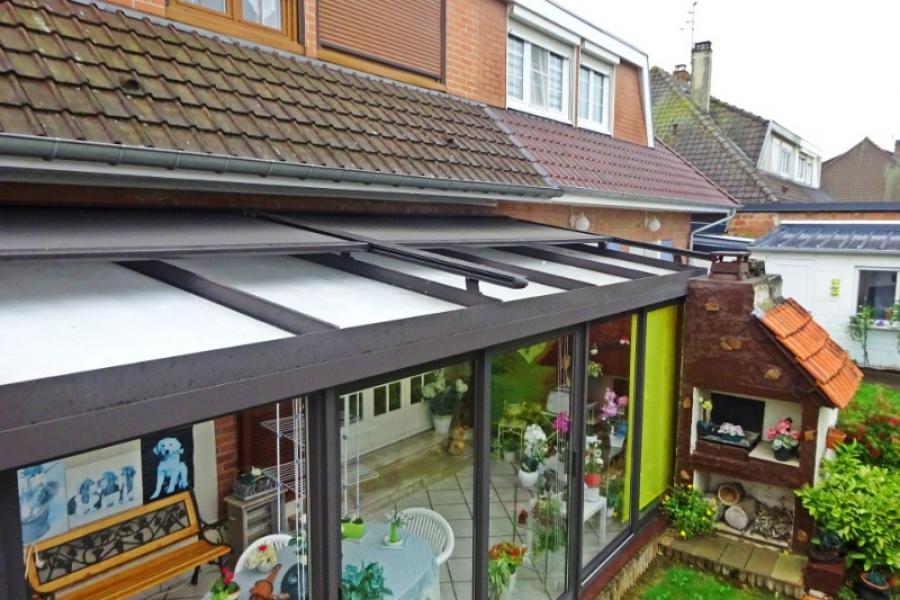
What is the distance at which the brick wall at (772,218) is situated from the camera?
54.1ft

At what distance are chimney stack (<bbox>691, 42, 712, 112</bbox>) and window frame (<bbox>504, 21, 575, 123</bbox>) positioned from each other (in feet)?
53.7

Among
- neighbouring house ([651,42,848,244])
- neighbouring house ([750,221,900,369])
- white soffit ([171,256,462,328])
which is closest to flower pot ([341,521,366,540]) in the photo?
white soffit ([171,256,462,328])

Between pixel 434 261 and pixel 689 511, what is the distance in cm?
494

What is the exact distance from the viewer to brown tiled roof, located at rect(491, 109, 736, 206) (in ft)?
27.7

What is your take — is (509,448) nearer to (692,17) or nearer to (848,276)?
(848,276)

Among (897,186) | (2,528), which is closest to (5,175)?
(2,528)

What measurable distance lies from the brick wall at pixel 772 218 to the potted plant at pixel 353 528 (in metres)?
17.1

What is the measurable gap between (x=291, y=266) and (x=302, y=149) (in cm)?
116

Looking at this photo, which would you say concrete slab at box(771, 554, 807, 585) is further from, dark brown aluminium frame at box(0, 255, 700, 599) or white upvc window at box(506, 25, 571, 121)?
white upvc window at box(506, 25, 571, 121)

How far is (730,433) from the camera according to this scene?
22.4ft

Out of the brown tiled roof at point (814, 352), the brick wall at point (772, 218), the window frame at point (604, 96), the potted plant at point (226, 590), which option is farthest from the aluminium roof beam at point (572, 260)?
the brick wall at point (772, 218)

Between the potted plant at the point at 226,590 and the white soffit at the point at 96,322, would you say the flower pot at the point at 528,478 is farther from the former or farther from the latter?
the white soffit at the point at 96,322

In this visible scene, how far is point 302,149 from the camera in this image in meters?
4.89

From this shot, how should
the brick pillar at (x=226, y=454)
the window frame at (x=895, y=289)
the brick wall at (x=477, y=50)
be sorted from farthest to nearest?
the window frame at (x=895, y=289)
the brick wall at (x=477, y=50)
the brick pillar at (x=226, y=454)
